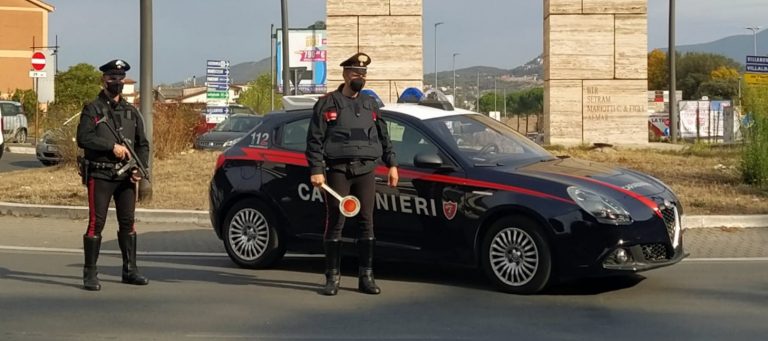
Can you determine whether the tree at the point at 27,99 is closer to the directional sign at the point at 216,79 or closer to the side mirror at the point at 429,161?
the directional sign at the point at 216,79

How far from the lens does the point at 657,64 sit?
293 ft

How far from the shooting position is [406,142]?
857 centimetres

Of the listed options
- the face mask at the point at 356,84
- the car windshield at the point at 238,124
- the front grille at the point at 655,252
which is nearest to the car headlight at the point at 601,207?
the front grille at the point at 655,252

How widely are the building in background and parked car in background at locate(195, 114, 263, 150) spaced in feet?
188

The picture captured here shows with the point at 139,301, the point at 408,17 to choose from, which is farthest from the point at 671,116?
the point at 139,301

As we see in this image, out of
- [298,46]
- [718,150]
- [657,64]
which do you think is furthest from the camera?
[657,64]

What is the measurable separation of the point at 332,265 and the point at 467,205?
3.87 feet

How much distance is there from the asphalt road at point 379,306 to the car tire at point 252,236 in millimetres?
141

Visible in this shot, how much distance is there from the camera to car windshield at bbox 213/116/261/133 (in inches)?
984

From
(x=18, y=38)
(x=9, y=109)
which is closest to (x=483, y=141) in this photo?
(x=9, y=109)

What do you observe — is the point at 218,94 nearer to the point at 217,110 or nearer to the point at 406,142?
the point at 217,110

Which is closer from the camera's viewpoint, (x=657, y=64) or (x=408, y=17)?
(x=408, y=17)

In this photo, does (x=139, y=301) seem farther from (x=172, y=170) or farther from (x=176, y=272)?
(x=172, y=170)

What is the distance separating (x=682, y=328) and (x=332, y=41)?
1571 centimetres
